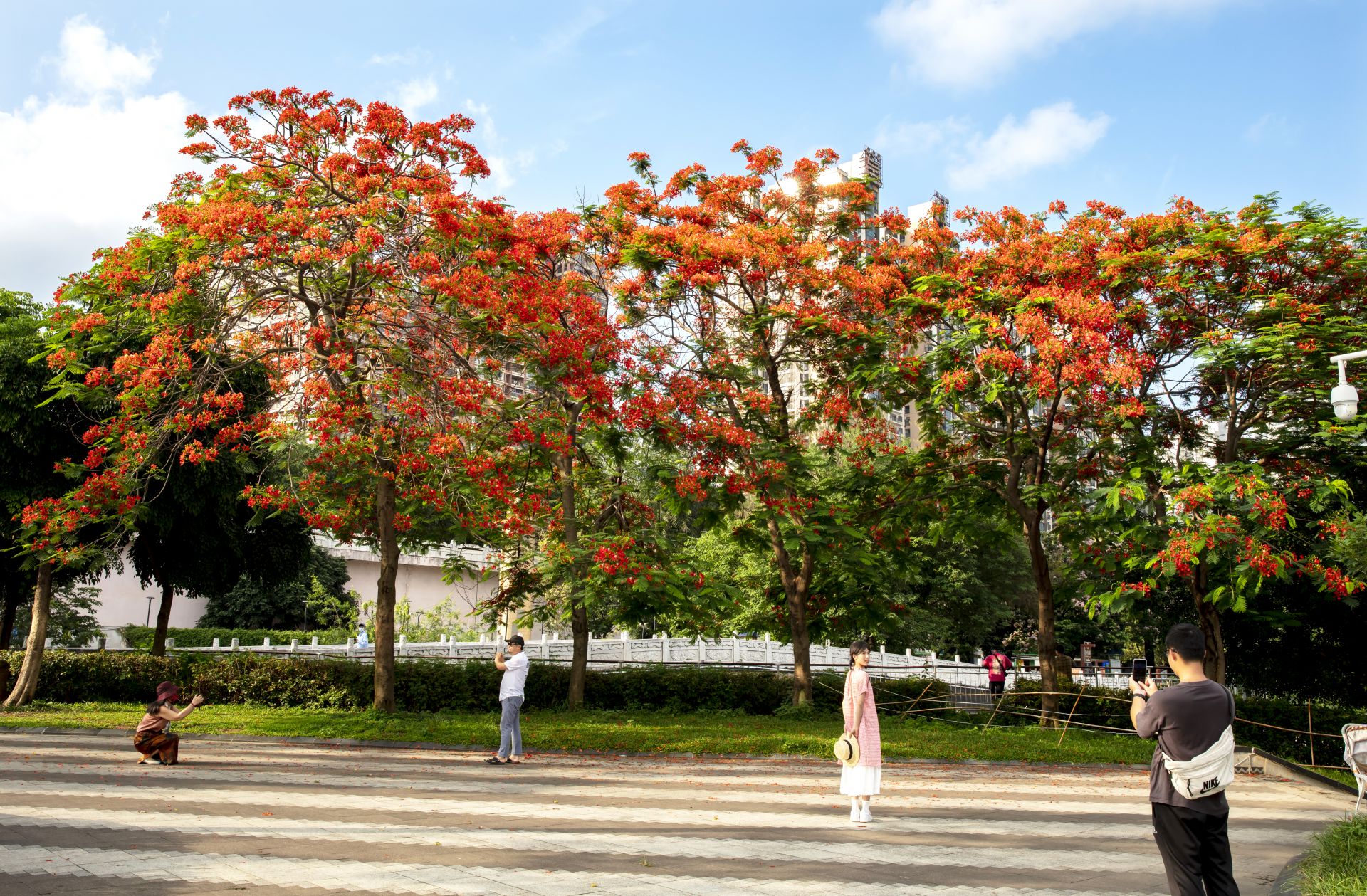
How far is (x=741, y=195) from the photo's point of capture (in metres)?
21.7

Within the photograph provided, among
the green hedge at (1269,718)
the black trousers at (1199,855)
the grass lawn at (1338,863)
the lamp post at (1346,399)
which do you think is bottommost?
the green hedge at (1269,718)

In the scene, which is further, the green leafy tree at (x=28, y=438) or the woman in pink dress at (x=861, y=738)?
the green leafy tree at (x=28, y=438)

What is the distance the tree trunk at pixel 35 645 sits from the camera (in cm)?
1936

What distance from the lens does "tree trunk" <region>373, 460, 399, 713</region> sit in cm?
1770

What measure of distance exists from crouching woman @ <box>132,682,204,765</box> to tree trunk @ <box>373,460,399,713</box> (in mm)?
4800

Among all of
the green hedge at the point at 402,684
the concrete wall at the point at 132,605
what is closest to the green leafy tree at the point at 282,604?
the concrete wall at the point at 132,605

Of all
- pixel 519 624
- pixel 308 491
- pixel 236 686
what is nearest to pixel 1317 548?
pixel 519 624

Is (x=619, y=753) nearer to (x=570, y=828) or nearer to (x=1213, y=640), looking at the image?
(x=570, y=828)

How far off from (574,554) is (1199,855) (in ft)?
43.5

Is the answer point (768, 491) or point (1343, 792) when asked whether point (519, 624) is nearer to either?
point (768, 491)

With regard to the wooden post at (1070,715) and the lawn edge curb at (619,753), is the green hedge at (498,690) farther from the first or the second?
the lawn edge curb at (619,753)

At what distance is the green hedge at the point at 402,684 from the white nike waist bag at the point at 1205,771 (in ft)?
55.6

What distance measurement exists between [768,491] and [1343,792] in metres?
9.73

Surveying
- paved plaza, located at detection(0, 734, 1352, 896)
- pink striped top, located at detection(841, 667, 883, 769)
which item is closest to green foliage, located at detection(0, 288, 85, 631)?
paved plaza, located at detection(0, 734, 1352, 896)
